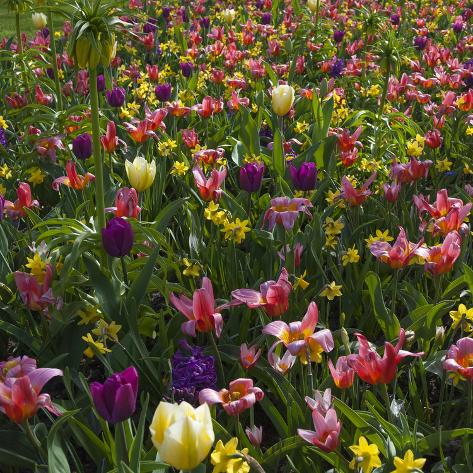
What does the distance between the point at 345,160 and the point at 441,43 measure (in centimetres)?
387

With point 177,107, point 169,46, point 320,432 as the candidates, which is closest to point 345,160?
point 177,107

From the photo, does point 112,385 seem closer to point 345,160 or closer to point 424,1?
point 345,160

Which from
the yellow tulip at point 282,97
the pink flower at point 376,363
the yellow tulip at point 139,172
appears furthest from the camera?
the yellow tulip at point 282,97

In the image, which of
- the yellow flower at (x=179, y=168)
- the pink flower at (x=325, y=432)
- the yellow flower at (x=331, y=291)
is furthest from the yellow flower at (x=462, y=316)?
the yellow flower at (x=179, y=168)

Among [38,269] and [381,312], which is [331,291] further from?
[38,269]

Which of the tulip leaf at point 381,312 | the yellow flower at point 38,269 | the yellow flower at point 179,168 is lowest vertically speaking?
the tulip leaf at point 381,312

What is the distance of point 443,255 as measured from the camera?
6.15 ft

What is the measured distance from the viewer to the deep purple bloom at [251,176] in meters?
2.37

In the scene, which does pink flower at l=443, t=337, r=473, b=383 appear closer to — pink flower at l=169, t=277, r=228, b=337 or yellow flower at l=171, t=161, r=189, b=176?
pink flower at l=169, t=277, r=228, b=337

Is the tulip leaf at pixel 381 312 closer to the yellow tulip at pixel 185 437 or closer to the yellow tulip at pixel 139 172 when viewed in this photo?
the yellow tulip at pixel 139 172

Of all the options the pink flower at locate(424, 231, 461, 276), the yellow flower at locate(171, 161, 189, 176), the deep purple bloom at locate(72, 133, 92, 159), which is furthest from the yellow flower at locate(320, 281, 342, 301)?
the deep purple bloom at locate(72, 133, 92, 159)

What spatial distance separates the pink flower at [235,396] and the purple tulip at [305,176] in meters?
1.06

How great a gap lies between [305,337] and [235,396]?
0.22m

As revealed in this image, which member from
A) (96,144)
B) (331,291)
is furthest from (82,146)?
(331,291)
